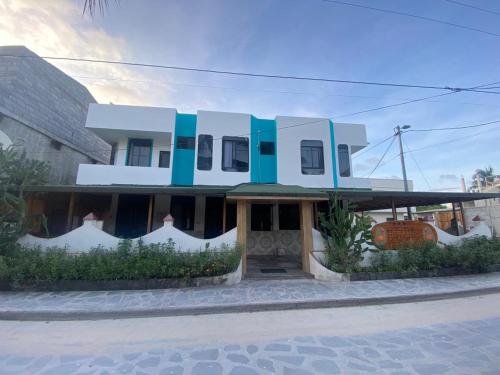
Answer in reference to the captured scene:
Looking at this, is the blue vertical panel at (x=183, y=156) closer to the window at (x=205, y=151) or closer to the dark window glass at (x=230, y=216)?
the window at (x=205, y=151)

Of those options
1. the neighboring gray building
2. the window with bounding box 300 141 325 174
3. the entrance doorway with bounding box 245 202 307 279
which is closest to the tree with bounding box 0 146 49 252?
the neighboring gray building

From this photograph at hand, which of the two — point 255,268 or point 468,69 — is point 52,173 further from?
point 468,69

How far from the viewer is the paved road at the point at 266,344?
2.98 meters

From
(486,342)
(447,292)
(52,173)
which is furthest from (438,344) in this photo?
(52,173)

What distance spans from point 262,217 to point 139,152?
22.5 ft

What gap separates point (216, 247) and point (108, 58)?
20.8 feet

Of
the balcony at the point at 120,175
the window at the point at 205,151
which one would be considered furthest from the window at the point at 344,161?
the balcony at the point at 120,175

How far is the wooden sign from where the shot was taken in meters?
8.09

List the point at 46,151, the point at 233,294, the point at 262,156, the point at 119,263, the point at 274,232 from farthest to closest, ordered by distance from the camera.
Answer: the point at 262,156 < the point at 274,232 < the point at 46,151 < the point at 119,263 < the point at 233,294

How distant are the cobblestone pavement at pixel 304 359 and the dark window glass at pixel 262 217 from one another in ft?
25.7

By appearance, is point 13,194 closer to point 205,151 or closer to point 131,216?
point 131,216

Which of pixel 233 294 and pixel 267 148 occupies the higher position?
pixel 267 148

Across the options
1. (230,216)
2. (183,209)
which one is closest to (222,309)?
(230,216)

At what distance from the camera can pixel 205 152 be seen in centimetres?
1145
